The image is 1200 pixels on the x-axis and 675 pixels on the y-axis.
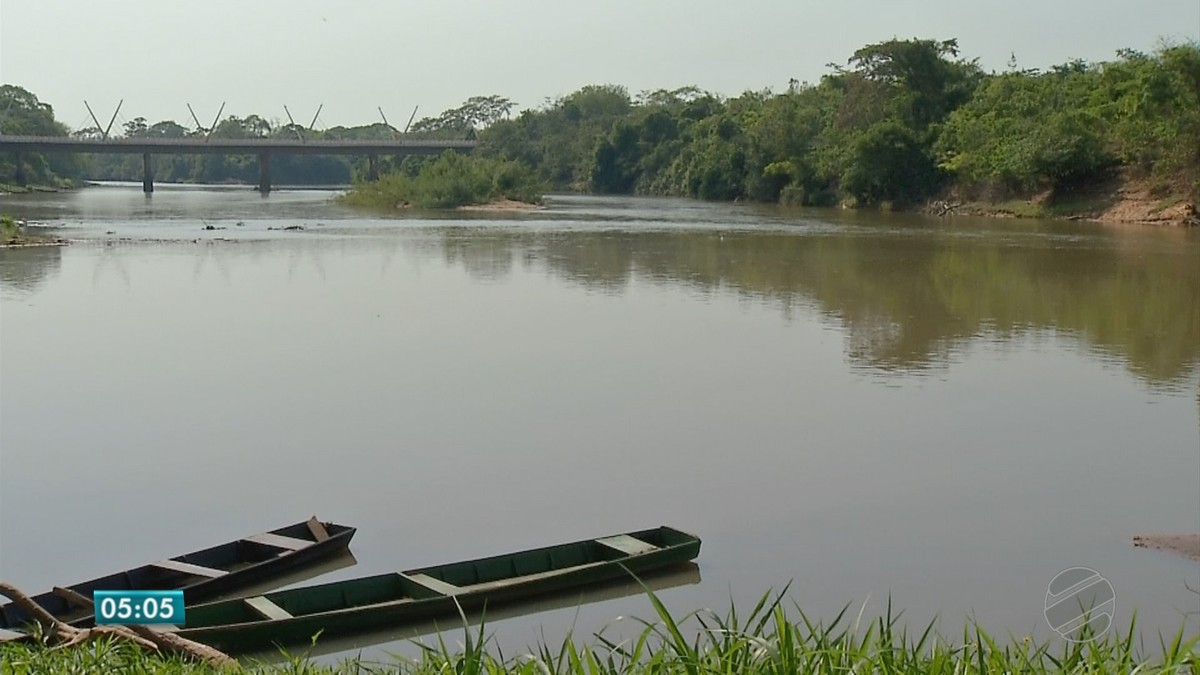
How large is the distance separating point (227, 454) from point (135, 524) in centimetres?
178

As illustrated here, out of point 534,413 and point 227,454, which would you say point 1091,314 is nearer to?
point 534,413

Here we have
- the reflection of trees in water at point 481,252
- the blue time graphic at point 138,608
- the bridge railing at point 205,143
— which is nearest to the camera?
the blue time graphic at point 138,608

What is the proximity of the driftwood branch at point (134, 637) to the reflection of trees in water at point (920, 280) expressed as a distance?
10.2m

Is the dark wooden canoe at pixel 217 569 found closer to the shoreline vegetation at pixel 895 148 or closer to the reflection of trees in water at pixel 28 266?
the reflection of trees in water at pixel 28 266

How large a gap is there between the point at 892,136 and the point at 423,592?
4713 centimetres

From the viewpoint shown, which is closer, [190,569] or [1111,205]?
[190,569]

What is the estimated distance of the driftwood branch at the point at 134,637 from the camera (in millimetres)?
4906

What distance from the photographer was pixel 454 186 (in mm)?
55312

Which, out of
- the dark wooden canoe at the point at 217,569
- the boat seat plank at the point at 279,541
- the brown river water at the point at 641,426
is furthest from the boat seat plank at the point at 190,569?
the brown river water at the point at 641,426

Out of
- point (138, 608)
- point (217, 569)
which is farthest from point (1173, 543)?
point (138, 608)

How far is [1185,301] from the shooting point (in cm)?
1981

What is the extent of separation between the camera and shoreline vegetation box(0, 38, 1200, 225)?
1569 inches

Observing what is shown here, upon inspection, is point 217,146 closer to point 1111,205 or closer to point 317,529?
point 1111,205

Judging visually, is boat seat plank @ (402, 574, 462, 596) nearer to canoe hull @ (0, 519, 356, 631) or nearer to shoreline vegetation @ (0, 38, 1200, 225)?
canoe hull @ (0, 519, 356, 631)
